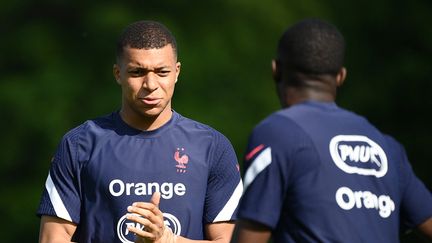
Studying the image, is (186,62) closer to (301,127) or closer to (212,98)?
(212,98)

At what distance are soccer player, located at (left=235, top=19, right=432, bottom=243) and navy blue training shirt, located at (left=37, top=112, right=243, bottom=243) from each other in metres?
1.38

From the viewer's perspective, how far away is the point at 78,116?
15.9 meters

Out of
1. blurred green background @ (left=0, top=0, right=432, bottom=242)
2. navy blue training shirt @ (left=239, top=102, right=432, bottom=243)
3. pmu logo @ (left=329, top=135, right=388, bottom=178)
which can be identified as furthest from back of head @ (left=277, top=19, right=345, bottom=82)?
blurred green background @ (left=0, top=0, right=432, bottom=242)

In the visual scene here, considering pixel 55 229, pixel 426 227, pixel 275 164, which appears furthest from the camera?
pixel 55 229

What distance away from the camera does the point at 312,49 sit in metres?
5.12

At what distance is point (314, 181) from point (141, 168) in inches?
63.7

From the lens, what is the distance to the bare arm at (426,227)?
212 inches

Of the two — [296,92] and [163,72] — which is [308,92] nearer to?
[296,92]

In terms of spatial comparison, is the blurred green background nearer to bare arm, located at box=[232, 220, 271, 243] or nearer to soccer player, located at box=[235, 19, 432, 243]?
soccer player, located at box=[235, 19, 432, 243]

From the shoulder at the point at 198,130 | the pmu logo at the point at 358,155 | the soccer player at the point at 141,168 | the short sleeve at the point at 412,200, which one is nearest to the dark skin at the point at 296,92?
the pmu logo at the point at 358,155

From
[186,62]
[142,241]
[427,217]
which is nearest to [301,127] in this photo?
[427,217]

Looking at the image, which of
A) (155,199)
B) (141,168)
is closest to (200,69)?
(141,168)

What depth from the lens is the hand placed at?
5.99m

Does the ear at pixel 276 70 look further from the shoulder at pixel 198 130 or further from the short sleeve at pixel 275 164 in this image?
the shoulder at pixel 198 130
